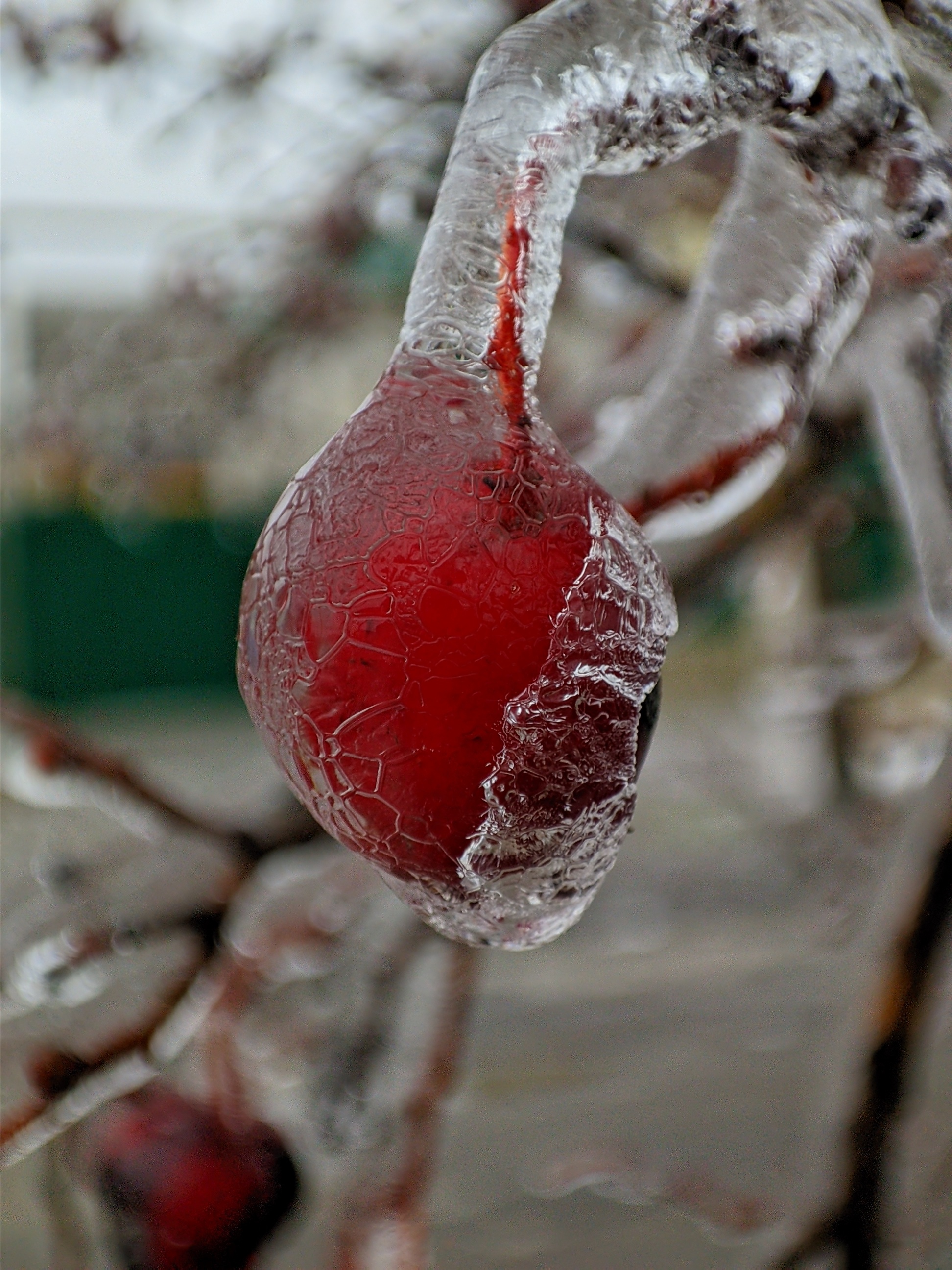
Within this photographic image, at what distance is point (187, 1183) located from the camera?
18.4 inches

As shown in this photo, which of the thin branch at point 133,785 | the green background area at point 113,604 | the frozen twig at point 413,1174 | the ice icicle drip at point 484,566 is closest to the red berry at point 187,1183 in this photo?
the frozen twig at point 413,1174

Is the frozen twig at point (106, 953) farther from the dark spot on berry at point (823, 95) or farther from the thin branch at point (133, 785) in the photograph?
the dark spot on berry at point (823, 95)

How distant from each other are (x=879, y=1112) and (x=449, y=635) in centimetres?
22

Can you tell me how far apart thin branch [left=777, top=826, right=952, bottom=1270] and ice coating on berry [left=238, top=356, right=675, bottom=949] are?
6.6 inches

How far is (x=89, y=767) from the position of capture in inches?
16.1

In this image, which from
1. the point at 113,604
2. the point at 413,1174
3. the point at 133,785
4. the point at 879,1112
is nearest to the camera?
the point at 879,1112

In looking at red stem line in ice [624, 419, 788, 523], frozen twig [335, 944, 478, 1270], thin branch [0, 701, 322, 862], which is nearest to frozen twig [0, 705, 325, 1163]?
thin branch [0, 701, 322, 862]

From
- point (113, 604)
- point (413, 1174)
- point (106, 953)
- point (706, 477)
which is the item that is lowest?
point (113, 604)

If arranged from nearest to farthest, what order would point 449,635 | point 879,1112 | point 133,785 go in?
point 449,635 < point 879,1112 < point 133,785

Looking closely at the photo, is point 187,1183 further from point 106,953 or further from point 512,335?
point 512,335

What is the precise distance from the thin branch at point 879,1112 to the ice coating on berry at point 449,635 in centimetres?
17

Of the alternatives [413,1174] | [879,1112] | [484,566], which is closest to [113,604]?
[413,1174]

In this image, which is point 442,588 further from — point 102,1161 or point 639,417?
point 102,1161

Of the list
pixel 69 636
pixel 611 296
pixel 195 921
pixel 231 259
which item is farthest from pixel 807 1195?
pixel 69 636
